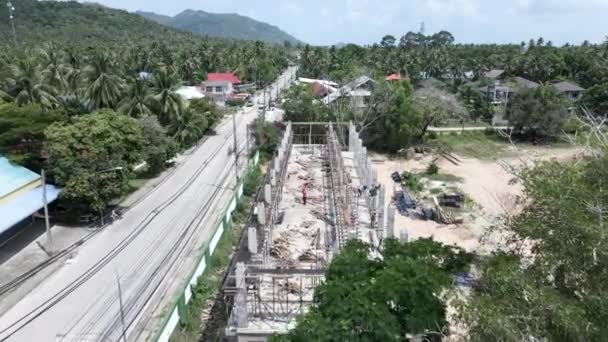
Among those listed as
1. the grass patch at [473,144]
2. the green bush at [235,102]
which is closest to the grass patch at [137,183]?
the grass patch at [473,144]

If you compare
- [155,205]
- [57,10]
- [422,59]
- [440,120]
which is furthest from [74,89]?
[57,10]

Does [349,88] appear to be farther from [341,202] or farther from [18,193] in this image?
[18,193]

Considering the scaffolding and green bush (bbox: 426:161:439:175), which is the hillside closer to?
green bush (bbox: 426:161:439:175)

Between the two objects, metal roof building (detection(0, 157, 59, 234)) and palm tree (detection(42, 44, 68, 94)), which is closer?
metal roof building (detection(0, 157, 59, 234))

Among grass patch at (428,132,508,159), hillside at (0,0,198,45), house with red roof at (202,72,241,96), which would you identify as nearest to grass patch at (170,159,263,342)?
grass patch at (428,132,508,159)

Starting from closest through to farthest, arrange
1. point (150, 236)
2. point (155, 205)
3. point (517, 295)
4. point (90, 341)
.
Result: point (517, 295), point (90, 341), point (150, 236), point (155, 205)

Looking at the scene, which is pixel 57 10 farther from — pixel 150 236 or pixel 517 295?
pixel 517 295
